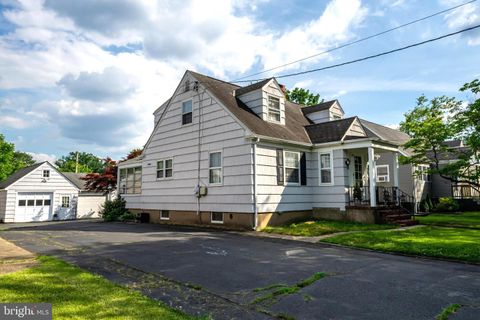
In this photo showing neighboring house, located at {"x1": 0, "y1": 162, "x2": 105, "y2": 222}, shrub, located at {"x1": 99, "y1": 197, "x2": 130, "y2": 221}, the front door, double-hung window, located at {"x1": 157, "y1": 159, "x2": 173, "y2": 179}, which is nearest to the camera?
the front door

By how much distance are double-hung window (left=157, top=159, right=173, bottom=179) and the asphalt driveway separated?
26.1 ft

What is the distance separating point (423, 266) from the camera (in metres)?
7.38

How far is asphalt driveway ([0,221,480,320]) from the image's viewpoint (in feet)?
15.3

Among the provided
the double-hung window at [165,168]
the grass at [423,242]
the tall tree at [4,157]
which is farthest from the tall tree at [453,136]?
the tall tree at [4,157]

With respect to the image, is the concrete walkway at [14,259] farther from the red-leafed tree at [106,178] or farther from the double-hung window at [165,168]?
the red-leafed tree at [106,178]

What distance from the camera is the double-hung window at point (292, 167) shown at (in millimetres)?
15219

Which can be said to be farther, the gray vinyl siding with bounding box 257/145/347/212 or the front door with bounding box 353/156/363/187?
the front door with bounding box 353/156/363/187

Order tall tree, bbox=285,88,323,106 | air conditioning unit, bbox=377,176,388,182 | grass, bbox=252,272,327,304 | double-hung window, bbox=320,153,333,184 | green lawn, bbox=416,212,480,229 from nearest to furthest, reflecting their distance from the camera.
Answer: grass, bbox=252,272,327,304 < green lawn, bbox=416,212,480,229 < double-hung window, bbox=320,153,333,184 < air conditioning unit, bbox=377,176,388,182 < tall tree, bbox=285,88,323,106

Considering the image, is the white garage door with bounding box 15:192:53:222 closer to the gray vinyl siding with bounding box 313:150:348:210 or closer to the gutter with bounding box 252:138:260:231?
the gutter with bounding box 252:138:260:231

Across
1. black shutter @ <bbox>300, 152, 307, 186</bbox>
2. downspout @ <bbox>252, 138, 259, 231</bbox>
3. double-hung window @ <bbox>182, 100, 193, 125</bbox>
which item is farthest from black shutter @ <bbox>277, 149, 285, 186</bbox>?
double-hung window @ <bbox>182, 100, 193, 125</bbox>

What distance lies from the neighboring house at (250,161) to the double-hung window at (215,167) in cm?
5

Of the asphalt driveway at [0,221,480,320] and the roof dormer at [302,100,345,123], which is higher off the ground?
the roof dormer at [302,100,345,123]

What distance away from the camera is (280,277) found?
630 cm

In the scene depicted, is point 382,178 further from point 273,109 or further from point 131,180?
point 131,180
